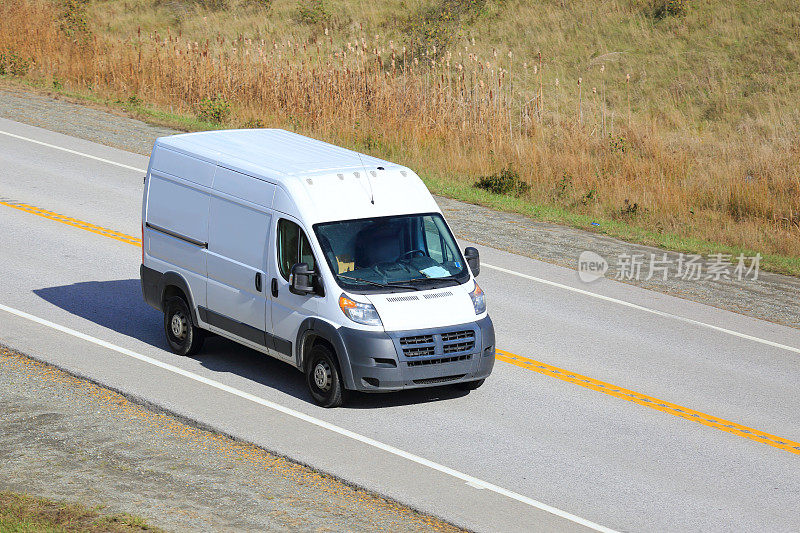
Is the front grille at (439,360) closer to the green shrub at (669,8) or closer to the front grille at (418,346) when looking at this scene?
the front grille at (418,346)

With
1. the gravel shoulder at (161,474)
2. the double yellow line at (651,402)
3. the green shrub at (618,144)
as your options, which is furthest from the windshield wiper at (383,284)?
the green shrub at (618,144)

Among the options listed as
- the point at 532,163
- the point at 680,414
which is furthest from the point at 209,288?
the point at 532,163

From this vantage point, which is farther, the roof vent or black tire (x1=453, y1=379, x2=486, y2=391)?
black tire (x1=453, y1=379, x2=486, y2=391)

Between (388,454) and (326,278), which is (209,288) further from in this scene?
(388,454)

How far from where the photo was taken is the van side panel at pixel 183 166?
39.4ft

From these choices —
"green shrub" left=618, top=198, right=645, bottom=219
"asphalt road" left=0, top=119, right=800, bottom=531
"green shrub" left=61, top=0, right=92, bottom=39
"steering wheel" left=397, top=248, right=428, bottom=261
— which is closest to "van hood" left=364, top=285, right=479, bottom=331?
"steering wheel" left=397, top=248, right=428, bottom=261

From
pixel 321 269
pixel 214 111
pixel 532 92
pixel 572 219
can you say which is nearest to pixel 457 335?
pixel 321 269

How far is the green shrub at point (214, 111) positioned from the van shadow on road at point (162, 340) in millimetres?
11859

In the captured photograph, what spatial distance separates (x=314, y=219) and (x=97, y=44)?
22.3 m

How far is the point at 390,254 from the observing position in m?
11.1

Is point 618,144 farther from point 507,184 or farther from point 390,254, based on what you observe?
point 390,254

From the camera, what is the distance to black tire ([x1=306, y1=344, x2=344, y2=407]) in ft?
35.2

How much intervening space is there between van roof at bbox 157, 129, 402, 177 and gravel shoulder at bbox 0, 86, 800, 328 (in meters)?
6.25

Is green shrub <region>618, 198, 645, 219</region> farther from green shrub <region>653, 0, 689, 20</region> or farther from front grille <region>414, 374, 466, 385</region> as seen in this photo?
green shrub <region>653, 0, 689, 20</region>
